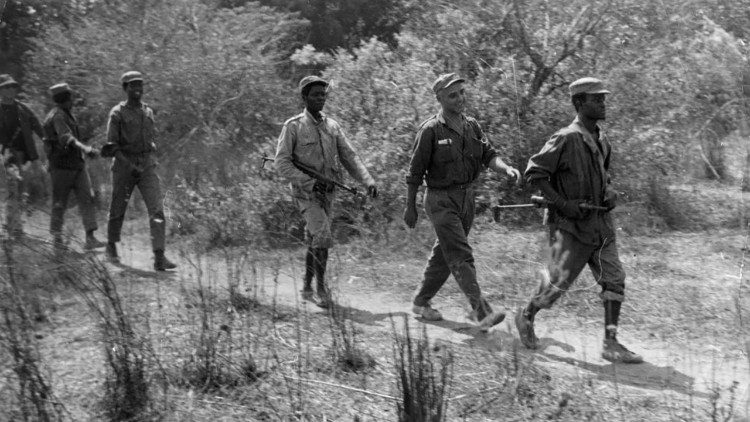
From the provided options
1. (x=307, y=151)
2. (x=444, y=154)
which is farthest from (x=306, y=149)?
(x=444, y=154)

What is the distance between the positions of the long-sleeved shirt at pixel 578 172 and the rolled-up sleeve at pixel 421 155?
90cm

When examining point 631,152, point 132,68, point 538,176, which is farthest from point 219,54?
point 538,176

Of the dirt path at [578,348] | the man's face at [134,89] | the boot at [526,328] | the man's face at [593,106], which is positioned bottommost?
the dirt path at [578,348]

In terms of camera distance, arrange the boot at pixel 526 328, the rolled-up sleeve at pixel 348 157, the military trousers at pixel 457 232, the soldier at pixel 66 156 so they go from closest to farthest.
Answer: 1. the boot at pixel 526 328
2. the military trousers at pixel 457 232
3. the rolled-up sleeve at pixel 348 157
4. the soldier at pixel 66 156

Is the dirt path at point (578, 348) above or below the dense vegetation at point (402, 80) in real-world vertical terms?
below

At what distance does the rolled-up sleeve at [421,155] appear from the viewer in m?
6.98

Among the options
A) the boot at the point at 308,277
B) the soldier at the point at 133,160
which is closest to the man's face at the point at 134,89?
the soldier at the point at 133,160

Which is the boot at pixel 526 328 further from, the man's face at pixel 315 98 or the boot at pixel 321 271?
the man's face at pixel 315 98

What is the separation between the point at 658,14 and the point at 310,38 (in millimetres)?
7572

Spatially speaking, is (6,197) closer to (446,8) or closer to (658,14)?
(446,8)

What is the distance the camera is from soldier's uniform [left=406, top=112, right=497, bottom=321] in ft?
22.9

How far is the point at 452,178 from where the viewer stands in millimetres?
7023

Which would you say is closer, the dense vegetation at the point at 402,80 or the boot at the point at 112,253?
the boot at the point at 112,253

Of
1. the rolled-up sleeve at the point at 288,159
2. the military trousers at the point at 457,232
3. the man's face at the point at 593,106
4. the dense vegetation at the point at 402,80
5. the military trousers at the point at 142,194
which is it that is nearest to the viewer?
the man's face at the point at 593,106
